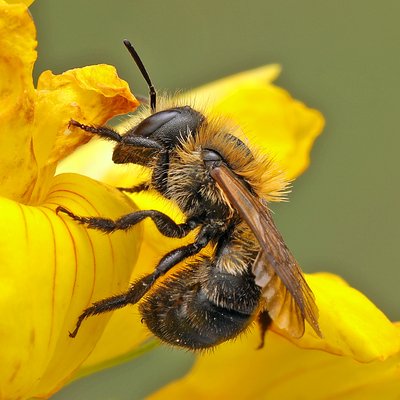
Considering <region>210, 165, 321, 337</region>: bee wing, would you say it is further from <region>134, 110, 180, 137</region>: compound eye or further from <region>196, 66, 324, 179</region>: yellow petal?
<region>196, 66, 324, 179</region>: yellow petal

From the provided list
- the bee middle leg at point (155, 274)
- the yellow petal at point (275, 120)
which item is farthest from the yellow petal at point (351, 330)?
the yellow petal at point (275, 120)

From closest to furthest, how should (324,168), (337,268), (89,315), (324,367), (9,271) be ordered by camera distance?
1. (9,271)
2. (89,315)
3. (324,367)
4. (337,268)
5. (324,168)

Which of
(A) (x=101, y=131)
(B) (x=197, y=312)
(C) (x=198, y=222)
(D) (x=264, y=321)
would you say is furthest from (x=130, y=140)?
(D) (x=264, y=321)

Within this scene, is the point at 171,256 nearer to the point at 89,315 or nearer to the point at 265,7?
the point at 89,315

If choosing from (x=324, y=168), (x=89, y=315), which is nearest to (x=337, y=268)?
(x=324, y=168)

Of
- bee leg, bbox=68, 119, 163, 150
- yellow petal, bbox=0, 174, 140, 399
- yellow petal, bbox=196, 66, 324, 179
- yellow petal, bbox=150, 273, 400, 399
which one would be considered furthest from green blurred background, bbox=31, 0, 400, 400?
yellow petal, bbox=0, 174, 140, 399

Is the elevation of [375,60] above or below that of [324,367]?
below

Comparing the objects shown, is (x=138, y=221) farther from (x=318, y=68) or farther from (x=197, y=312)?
(x=318, y=68)
